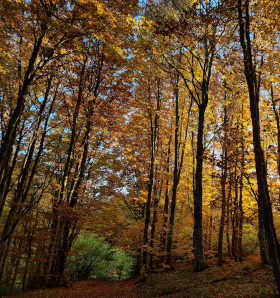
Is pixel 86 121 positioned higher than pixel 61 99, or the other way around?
pixel 61 99

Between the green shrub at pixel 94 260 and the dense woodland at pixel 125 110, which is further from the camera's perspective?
the green shrub at pixel 94 260

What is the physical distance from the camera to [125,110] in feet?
36.6

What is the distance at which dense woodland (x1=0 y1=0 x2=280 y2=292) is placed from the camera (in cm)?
504

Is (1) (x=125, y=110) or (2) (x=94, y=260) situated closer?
(1) (x=125, y=110)

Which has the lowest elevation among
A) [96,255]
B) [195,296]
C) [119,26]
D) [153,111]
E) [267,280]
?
[96,255]

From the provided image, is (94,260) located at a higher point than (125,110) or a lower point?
lower

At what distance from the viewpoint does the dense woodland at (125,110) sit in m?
5.04

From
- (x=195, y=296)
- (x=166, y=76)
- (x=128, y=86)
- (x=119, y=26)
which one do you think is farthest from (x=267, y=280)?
(x=166, y=76)

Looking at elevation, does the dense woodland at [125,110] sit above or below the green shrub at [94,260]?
above

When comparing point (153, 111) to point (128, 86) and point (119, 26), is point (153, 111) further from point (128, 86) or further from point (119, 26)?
point (119, 26)

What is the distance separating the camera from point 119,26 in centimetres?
559

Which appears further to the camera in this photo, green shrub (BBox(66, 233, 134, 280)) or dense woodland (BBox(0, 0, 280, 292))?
green shrub (BBox(66, 233, 134, 280))

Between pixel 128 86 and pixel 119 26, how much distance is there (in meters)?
4.65

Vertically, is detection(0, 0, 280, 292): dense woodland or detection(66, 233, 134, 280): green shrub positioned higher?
detection(0, 0, 280, 292): dense woodland
